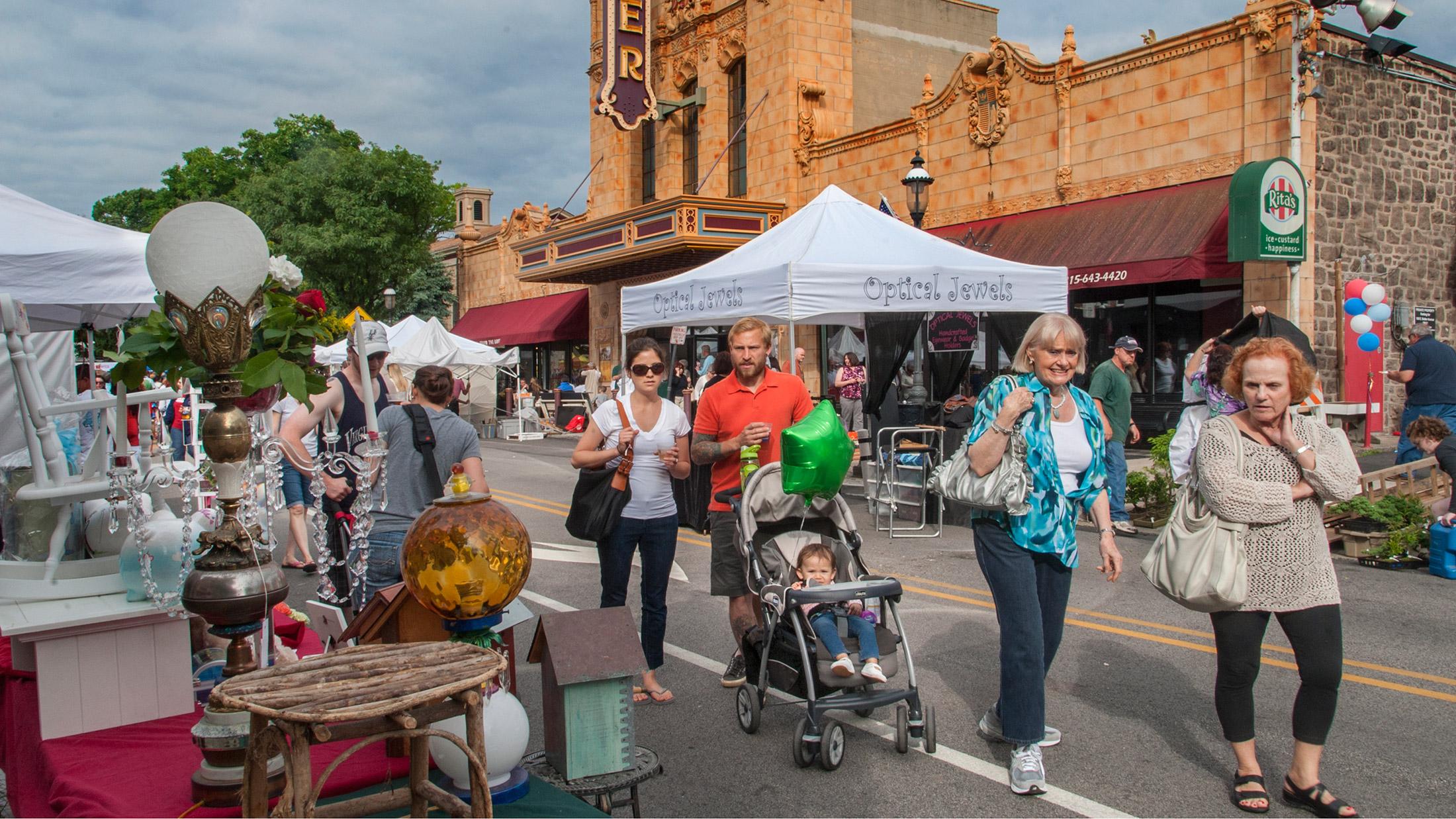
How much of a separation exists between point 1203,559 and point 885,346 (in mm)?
9391

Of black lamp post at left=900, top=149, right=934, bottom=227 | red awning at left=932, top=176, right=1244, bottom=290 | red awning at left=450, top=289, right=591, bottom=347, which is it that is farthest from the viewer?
red awning at left=450, top=289, right=591, bottom=347

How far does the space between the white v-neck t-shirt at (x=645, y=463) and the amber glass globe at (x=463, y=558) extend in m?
2.28

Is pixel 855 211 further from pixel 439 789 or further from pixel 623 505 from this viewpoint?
pixel 439 789

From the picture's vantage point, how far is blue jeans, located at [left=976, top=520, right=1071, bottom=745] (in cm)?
416

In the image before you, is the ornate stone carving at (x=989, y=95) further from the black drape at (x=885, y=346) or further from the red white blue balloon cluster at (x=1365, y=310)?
the black drape at (x=885, y=346)

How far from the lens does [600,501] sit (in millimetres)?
5129

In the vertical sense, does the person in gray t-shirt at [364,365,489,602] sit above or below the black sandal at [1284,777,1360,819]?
above

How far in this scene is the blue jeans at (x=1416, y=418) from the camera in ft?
32.8

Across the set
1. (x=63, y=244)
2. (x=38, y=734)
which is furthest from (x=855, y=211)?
(x=38, y=734)

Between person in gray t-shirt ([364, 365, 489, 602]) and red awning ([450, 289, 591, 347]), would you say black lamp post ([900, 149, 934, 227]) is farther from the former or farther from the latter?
red awning ([450, 289, 591, 347])

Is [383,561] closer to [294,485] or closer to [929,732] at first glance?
[929,732]

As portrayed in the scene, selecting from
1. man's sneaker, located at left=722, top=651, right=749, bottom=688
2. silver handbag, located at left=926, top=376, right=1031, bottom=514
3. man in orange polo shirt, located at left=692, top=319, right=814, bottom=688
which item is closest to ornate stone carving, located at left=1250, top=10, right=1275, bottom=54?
man in orange polo shirt, located at left=692, top=319, right=814, bottom=688

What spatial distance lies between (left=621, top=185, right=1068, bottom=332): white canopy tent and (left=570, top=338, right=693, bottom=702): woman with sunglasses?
16.3ft

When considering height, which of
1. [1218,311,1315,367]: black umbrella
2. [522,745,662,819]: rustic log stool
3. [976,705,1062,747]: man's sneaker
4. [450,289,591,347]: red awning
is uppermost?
[450,289,591,347]: red awning
